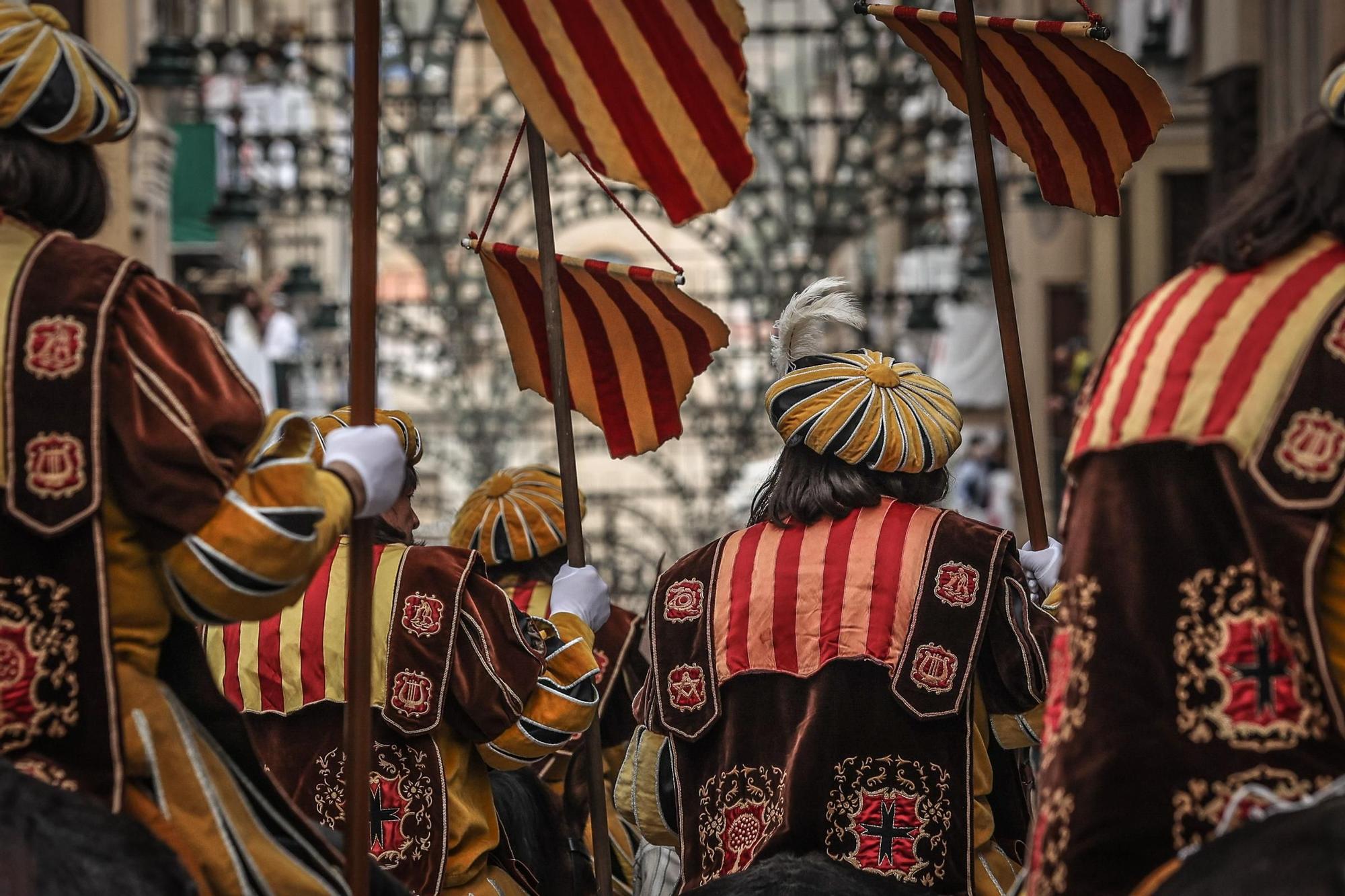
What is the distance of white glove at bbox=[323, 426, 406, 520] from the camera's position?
330 cm

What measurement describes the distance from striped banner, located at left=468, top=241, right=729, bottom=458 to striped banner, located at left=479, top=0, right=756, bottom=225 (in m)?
1.25

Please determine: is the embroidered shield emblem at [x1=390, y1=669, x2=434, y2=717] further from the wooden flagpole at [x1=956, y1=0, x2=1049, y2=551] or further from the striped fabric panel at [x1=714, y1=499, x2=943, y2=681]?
the wooden flagpole at [x1=956, y1=0, x2=1049, y2=551]

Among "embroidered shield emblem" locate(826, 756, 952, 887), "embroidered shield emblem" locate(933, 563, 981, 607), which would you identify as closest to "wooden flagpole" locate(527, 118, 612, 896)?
"embroidered shield emblem" locate(826, 756, 952, 887)

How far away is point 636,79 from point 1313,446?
1.47 m

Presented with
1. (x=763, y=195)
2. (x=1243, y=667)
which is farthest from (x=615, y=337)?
(x=763, y=195)

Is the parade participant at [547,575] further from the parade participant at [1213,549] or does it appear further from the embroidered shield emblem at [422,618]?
the parade participant at [1213,549]

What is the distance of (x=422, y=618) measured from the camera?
15.0 ft

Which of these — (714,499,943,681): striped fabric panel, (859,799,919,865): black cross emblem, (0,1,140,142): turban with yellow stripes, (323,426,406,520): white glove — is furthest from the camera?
(714,499,943,681): striped fabric panel

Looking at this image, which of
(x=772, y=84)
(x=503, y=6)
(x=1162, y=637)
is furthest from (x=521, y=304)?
(x=772, y=84)

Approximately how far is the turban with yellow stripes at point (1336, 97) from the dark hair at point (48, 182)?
1862 mm

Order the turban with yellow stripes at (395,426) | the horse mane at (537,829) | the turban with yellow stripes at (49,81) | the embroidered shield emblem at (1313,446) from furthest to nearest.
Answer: the horse mane at (537,829), the turban with yellow stripes at (395,426), the turban with yellow stripes at (49,81), the embroidered shield emblem at (1313,446)

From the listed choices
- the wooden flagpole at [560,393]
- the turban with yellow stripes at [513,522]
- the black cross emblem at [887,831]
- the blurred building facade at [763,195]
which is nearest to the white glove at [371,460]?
the wooden flagpole at [560,393]

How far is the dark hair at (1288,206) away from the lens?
278 centimetres

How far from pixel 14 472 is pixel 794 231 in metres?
13.2
